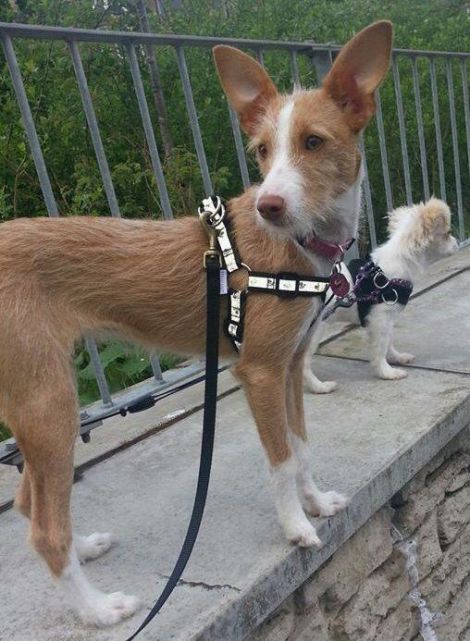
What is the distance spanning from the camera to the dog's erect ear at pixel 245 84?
228 centimetres

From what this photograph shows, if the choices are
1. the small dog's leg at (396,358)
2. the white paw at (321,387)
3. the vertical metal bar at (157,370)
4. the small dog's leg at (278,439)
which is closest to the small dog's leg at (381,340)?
the small dog's leg at (396,358)

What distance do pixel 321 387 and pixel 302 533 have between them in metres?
1.48

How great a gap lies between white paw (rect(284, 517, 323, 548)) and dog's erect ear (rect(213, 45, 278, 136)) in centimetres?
138

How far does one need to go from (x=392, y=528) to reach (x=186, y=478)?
0.94 metres

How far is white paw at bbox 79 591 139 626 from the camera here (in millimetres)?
2127

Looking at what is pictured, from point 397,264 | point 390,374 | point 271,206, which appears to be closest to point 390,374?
point 390,374

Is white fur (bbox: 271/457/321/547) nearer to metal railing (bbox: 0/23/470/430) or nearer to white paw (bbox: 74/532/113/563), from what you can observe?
white paw (bbox: 74/532/113/563)

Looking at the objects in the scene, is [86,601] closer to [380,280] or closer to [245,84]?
A: [245,84]

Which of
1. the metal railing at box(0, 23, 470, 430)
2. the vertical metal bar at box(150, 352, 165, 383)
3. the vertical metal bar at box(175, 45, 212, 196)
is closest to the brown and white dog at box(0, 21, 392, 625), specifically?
the metal railing at box(0, 23, 470, 430)

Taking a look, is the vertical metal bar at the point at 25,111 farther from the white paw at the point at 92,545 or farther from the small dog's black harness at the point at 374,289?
the small dog's black harness at the point at 374,289

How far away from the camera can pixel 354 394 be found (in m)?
3.75

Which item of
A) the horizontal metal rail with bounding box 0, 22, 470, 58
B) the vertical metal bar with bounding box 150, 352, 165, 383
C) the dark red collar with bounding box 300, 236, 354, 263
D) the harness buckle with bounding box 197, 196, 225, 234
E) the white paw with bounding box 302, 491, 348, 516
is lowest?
the white paw with bounding box 302, 491, 348, 516

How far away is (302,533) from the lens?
2385 millimetres

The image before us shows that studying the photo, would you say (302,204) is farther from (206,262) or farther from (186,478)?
(186,478)
